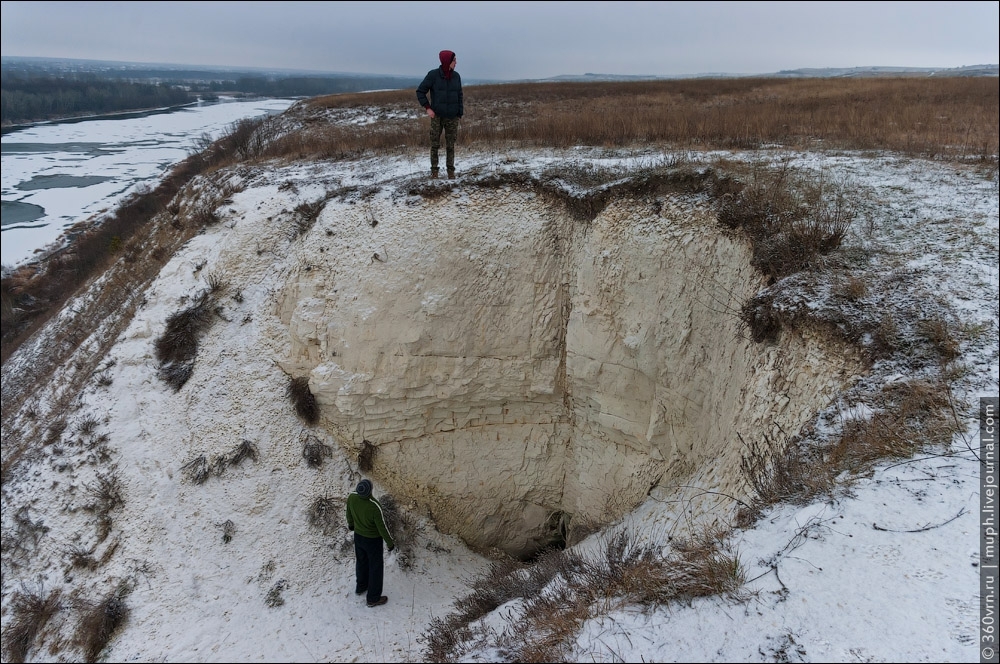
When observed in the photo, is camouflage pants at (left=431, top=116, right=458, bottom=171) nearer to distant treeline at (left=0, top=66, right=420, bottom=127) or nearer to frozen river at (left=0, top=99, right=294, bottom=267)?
distant treeline at (left=0, top=66, right=420, bottom=127)

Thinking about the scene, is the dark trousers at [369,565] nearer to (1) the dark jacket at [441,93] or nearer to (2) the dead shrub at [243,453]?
(2) the dead shrub at [243,453]

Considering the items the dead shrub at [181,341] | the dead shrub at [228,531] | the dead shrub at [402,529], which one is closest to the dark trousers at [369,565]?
the dead shrub at [402,529]

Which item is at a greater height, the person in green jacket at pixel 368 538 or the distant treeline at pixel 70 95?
the distant treeline at pixel 70 95

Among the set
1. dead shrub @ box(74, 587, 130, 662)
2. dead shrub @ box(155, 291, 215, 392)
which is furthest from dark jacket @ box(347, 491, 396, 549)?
dead shrub @ box(155, 291, 215, 392)

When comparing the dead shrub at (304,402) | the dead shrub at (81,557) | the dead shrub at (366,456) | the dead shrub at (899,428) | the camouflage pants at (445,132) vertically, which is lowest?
the dead shrub at (81,557)

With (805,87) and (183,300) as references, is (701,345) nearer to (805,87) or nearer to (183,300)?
(183,300)
